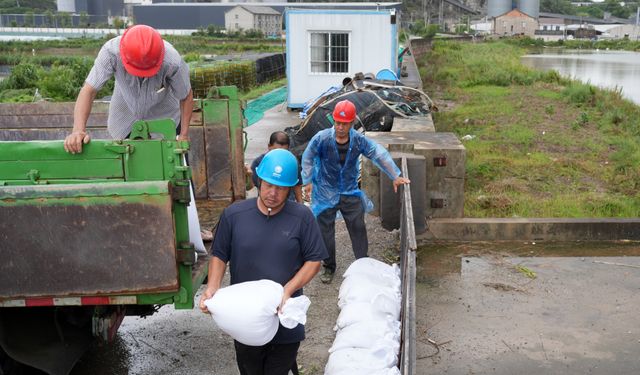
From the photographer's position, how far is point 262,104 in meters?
19.3

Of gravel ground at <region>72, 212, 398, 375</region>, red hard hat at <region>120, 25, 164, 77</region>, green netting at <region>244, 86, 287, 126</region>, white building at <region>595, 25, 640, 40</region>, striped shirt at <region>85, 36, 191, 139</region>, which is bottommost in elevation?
gravel ground at <region>72, 212, 398, 375</region>

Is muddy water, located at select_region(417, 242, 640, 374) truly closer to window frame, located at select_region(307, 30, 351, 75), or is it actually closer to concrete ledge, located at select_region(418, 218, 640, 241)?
concrete ledge, located at select_region(418, 218, 640, 241)

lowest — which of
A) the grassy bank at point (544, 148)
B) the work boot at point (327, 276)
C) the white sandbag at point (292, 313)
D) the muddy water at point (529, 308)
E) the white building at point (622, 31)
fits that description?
the muddy water at point (529, 308)

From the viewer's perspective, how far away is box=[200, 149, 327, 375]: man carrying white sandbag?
11.2 feet

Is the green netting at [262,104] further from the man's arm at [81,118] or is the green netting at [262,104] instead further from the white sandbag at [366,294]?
the man's arm at [81,118]

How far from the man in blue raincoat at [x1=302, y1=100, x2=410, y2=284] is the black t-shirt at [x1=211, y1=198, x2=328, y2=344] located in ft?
7.75

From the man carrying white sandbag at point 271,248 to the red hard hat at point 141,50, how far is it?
1323mm

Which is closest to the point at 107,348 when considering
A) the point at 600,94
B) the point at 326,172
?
the point at 326,172

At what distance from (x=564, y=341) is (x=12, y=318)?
404 cm

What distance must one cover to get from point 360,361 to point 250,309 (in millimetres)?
1107

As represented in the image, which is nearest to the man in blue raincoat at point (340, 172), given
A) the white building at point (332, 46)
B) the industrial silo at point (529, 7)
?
the white building at point (332, 46)

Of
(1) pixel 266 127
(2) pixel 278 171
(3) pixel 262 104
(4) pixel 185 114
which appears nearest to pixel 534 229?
(4) pixel 185 114

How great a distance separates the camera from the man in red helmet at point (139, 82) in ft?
13.9

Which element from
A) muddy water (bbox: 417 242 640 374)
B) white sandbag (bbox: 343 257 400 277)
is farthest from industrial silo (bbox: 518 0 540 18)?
white sandbag (bbox: 343 257 400 277)
